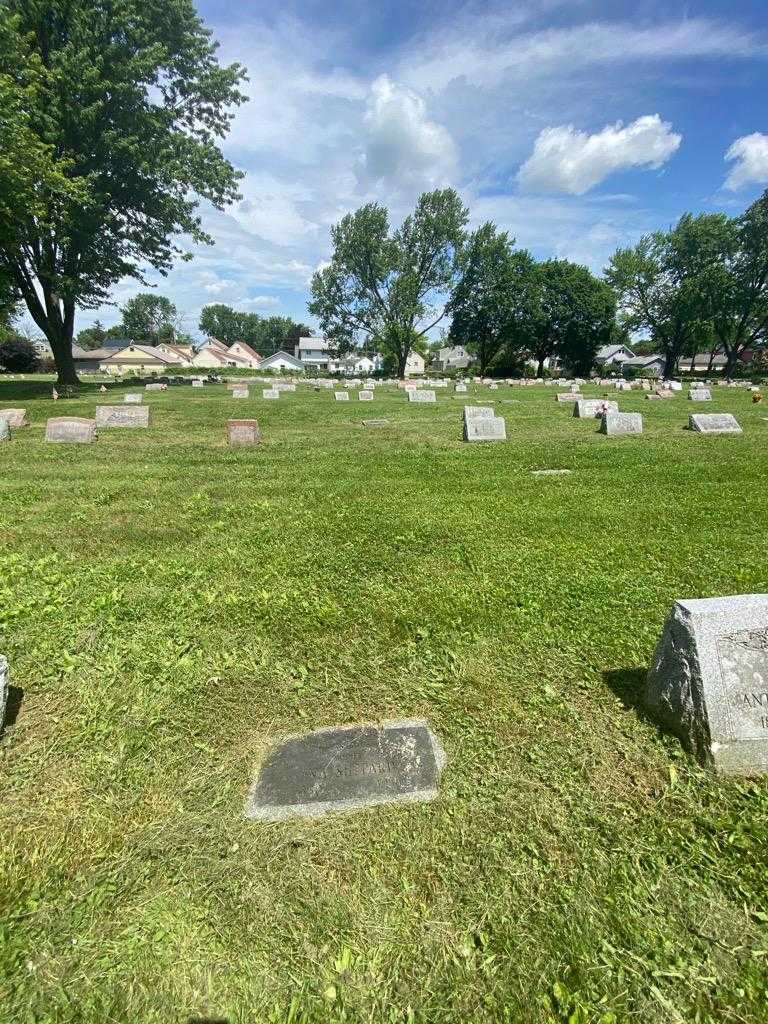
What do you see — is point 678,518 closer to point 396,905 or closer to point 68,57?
point 396,905

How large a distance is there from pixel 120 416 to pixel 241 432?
4.83 meters

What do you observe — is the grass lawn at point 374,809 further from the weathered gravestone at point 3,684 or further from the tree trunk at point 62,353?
the tree trunk at point 62,353

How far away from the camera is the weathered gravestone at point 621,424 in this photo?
13664 millimetres

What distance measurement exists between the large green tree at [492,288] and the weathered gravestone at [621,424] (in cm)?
4911

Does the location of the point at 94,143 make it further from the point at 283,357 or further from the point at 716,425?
the point at 283,357

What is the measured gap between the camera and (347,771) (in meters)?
2.64

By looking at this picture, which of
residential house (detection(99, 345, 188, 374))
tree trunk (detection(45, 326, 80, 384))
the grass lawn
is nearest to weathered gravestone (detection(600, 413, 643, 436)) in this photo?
the grass lawn

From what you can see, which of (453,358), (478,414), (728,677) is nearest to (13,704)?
(728,677)

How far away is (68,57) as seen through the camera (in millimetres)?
20516

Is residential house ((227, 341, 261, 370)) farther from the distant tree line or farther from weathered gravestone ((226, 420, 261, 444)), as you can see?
weathered gravestone ((226, 420, 261, 444))

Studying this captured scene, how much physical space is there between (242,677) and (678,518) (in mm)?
5992

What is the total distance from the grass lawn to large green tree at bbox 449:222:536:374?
5808cm

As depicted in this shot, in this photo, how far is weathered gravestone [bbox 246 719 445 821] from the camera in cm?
247

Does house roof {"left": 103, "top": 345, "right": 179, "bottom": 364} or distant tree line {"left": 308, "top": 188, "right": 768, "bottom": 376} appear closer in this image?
distant tree line {"left": 308, "top": 188, "right": 768, "bottom": 376}
